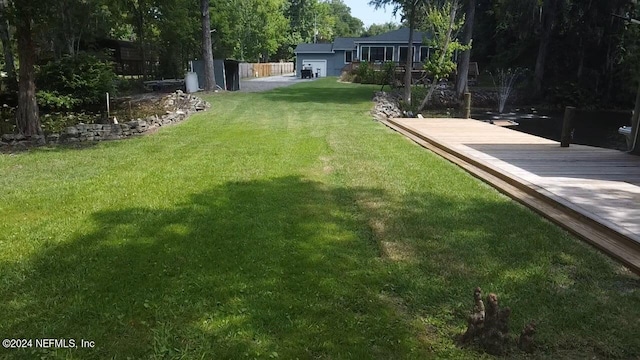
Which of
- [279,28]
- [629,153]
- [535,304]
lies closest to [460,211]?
[535,304]

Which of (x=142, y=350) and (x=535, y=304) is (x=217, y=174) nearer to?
(x=142, y=350)

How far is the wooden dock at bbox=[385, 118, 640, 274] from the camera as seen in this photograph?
3664 millimetres

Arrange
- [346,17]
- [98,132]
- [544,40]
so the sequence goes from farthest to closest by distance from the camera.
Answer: [346,17] → [544,40] → [98,132]

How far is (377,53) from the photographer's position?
37094 millimetres

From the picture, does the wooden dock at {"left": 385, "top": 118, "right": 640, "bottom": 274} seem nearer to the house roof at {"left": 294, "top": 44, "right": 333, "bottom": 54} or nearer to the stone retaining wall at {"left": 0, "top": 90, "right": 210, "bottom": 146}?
the stone retaining wall at {"left": 0, "top": 90, "right": 210, "bottom": 146}

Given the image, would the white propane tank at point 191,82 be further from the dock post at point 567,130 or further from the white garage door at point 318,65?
the white garage door at point 318,65

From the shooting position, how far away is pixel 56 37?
19.8 metres

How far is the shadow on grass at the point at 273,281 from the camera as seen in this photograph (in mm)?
2291

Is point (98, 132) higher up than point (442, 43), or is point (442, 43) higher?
point (442, 43)

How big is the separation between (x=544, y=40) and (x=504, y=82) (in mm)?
4260

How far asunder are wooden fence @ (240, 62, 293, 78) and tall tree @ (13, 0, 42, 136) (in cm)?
2464

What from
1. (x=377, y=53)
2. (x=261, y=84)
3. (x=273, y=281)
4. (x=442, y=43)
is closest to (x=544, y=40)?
(x=377, y=53)

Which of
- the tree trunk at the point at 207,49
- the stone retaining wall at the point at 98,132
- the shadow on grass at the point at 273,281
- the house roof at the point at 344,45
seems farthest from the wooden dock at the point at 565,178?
the house roof at the point at 344,45

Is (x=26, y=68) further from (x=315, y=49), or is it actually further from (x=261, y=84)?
(x=315, y=49)
